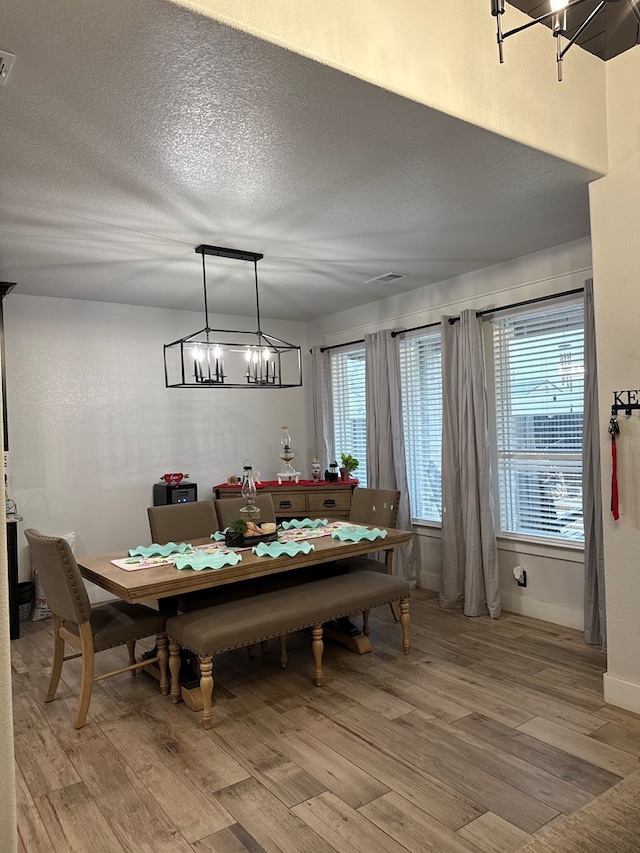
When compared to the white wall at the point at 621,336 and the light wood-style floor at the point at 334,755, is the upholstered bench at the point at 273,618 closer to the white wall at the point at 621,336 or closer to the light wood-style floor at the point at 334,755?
the light wood-style floor at the point at 334,755

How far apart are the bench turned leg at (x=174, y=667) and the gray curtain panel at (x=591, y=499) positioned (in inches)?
97.9

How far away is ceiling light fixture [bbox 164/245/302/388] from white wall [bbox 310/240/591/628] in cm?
121

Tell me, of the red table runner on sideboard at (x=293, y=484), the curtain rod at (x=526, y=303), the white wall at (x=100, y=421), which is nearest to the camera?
the curtain rod at (x=526, y=303)

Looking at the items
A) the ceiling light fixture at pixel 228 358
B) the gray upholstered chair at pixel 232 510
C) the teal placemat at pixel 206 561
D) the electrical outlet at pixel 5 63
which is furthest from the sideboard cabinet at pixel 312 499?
the electrical outlet at pixel 5 63

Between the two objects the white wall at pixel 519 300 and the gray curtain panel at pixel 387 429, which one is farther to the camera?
the gray curtain panel at pixel 387 429

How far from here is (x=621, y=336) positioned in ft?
9.74

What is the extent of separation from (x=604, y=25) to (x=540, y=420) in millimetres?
2396

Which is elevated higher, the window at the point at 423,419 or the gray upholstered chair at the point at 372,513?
the window at the point at 423,419

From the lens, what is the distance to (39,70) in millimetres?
1971

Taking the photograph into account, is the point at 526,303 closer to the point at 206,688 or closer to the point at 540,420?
the point at 540,420

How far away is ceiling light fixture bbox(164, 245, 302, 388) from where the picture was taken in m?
3.94

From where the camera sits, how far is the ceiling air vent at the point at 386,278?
474 centimetres

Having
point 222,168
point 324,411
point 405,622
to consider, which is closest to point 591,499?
point 405,622

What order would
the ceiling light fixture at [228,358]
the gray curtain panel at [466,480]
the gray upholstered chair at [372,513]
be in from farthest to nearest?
the gray curtain panel at [466,480] → the gray upholstered chair at [372,513] → the ceiling light fixture at [228,358]
